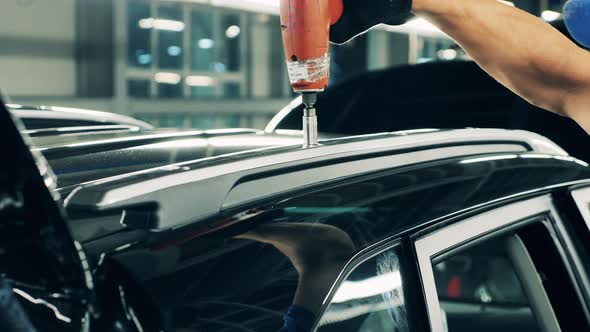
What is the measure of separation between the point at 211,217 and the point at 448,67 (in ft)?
6.46

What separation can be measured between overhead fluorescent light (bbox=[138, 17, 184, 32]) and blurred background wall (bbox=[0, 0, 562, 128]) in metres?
0.01

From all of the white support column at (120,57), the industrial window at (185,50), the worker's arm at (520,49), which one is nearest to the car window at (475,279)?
the worker's arm at (520,49)

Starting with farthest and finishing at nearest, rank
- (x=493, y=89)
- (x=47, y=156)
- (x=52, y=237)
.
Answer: (x=493, y=89) < (x=47, y=156) < (x=52, y=237)

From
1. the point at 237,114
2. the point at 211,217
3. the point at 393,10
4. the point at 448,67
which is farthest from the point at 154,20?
the point at 211,217

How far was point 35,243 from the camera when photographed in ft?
1.80

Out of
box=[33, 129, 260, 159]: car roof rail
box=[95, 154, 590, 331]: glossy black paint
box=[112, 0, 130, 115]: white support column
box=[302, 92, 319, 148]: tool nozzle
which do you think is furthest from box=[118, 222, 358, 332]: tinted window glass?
box=[112, 0, 130, 115]: white support column

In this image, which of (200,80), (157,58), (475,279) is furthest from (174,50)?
(475,279)

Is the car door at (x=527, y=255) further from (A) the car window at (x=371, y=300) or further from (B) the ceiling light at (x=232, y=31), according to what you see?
(B) the ceiling light at (x=232, y=31)

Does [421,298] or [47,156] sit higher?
[47,156]

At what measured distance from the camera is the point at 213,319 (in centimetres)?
76

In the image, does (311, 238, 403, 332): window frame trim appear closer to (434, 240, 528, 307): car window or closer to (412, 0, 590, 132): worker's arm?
(412, 0, 590, 132): worker's arm

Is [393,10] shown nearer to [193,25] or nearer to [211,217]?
[211,217]

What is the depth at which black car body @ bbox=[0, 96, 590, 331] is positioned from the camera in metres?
0.58

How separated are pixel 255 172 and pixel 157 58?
32.5 feet
